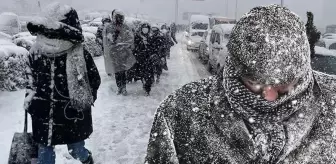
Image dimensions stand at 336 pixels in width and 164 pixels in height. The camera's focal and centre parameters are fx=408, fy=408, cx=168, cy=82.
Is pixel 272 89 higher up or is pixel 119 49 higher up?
pixel 272 89

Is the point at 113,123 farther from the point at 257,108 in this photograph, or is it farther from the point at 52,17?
the point at 257,108

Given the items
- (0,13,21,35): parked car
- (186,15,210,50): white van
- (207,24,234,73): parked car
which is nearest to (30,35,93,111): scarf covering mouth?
(207,24,234,73): parked car

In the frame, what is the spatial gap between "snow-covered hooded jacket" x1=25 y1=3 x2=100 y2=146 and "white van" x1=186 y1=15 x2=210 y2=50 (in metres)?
19.4

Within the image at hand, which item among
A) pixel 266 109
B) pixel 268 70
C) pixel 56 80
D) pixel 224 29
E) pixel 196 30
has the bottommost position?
pixel 196 30

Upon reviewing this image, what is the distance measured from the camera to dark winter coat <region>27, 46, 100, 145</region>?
3.41 m

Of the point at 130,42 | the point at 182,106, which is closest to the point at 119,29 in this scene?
the point at 130,42

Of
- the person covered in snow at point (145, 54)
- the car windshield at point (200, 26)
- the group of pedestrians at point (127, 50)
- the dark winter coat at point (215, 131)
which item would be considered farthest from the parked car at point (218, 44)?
the car windshield at point (200, 26)

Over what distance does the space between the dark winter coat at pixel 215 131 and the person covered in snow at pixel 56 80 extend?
2.04m

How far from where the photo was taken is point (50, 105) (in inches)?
136

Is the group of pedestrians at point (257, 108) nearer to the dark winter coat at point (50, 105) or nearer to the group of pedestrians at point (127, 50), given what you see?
the dark winter coat at point (50, 105)

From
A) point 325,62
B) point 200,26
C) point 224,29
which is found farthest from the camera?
point 200,26

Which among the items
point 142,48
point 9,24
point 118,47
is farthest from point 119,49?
point 9,24

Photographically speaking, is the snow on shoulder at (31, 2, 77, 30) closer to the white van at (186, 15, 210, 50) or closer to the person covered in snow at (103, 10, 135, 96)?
the person covered in snow at (103, 10, 135, 96)

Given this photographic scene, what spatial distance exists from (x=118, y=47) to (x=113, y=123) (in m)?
2.38
